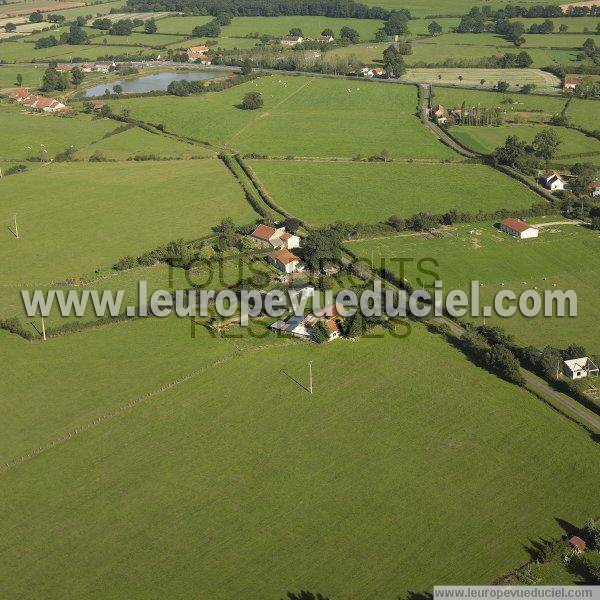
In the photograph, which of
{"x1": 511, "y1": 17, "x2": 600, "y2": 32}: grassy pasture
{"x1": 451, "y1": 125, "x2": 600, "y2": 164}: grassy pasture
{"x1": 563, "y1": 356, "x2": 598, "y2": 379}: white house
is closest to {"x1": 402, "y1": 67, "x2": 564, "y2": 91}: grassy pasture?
{"x1": 451, "y1": 125, "x2": 600, "y2": 164}: grassy pasture

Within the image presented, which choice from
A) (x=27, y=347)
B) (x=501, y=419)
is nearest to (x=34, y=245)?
(x=27, y=347)

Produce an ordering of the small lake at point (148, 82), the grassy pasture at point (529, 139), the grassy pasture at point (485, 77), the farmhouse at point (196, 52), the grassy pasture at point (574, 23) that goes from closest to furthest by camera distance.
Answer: the grassy pasture at point (529, 139) < the grassy pasture at point (485, 77) < the small lake at point (148, 82) < the farmhouse at point (196, 52) < the grassy pasture at point (574, 23)

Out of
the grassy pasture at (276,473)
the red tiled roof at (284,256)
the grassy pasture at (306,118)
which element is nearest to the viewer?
the grassy pasture at (276,473)

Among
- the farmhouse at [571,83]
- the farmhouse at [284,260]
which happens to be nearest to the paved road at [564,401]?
the farmhouse at [284,260]

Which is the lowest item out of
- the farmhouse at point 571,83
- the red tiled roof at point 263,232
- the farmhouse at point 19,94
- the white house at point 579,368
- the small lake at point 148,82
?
the white house at point 579,368

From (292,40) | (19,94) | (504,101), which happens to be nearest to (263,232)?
(504,101)

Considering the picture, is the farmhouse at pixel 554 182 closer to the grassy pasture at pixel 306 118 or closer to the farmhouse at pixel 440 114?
the grassy pasture at pixel 306 118

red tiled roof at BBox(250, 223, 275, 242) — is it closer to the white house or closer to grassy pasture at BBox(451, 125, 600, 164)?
the white house
